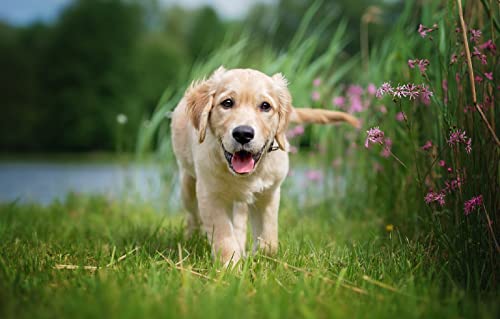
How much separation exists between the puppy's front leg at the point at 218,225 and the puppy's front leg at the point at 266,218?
20 centimetres

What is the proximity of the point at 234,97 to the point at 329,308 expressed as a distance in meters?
1.31

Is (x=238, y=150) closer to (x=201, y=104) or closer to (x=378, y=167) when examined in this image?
A: (x=201, y=104)

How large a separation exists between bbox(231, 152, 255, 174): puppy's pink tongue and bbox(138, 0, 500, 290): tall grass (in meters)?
0.72

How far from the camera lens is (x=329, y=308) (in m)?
1.71

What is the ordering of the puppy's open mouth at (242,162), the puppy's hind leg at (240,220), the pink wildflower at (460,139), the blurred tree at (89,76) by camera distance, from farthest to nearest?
the blurred tree at (89,76)
the puppy's hind leg at (240,220)
the puppy's open mouth at (242,162)
the pink wildflower at (460,139)

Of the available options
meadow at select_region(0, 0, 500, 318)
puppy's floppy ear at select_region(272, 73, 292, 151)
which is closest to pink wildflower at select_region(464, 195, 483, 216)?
meadow at select_region(0, 0, 500, 318)

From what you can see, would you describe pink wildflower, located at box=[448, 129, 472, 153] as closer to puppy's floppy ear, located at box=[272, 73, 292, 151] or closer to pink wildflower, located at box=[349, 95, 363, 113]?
puppy's floppy ear, located at box=[272, 73, 292, 151]

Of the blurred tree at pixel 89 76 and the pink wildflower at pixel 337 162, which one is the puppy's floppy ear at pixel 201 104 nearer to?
the pink wildflower at pixel 337 162

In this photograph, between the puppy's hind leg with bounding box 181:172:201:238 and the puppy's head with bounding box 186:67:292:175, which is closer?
the puppy's head with bounding box 186:67:292:175

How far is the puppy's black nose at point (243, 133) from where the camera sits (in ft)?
8.02

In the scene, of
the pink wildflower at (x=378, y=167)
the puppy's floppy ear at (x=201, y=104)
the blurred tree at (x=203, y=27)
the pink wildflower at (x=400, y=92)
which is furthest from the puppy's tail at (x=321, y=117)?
the blurred tree at (x=203, y=27)

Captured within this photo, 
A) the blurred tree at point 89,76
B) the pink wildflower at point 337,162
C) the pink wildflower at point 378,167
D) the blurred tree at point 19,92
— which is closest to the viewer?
the pink wildflower at point 378,167

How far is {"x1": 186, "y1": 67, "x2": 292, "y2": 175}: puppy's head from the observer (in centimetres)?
251

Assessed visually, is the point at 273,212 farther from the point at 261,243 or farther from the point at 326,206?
the point at 326,206
